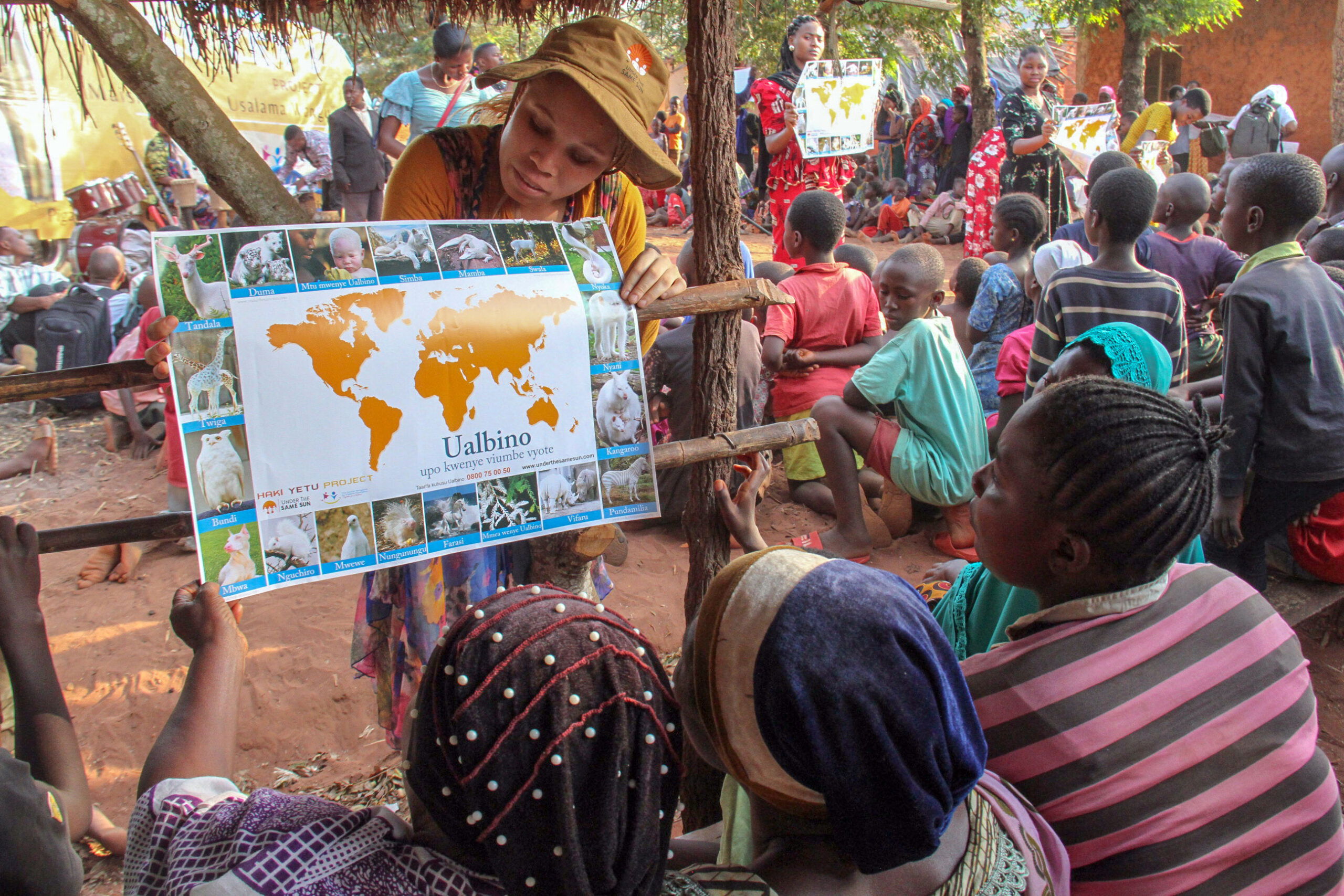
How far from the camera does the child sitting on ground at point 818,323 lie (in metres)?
4.46

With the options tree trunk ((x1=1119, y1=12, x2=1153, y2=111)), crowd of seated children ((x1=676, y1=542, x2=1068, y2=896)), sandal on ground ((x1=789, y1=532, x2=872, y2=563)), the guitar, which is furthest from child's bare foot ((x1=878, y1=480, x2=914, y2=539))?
tree trunk ((x1=1119, y1=12, x2=1153, y2=111))

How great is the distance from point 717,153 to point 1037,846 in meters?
1.66

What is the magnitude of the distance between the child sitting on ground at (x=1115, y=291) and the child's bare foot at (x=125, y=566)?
418 centimetres

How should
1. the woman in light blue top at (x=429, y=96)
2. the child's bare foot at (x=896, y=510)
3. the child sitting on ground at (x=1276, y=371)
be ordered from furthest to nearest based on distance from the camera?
the woman in light blue top at (x=429, y=96) < the child's bare foot at (x=896, y=510) < the child sitting on ground at (x=1276, y=371)

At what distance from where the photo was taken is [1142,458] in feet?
4.51

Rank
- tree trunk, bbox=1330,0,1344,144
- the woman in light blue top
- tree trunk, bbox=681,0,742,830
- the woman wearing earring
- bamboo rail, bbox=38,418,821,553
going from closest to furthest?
1. bamboo rail, bbox=38,418,821,553
2. tree trunk, bbox=681,0,742,830
3. the woman in light blue top
4. the woman wearing earring
5. tree trunk, bbox=1330,0,1344,144

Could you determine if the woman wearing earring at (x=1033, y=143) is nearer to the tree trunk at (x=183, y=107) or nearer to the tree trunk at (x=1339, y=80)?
the tree trunk at (x=1339, y=80)

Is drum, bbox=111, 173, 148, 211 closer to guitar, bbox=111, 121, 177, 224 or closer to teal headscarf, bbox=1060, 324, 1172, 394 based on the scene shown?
guitar, bbox=111, 121, 177, 224

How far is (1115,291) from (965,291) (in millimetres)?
1974

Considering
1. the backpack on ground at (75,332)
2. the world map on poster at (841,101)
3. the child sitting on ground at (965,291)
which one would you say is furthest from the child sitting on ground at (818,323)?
the backpack on ground at (75,332)

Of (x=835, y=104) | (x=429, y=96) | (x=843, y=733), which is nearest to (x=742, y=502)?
(x=843, y=733)

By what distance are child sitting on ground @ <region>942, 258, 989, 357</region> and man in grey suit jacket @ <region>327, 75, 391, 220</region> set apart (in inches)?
211

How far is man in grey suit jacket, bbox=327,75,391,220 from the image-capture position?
7.79m

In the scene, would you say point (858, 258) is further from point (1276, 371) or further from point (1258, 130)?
point (1258, 130)
